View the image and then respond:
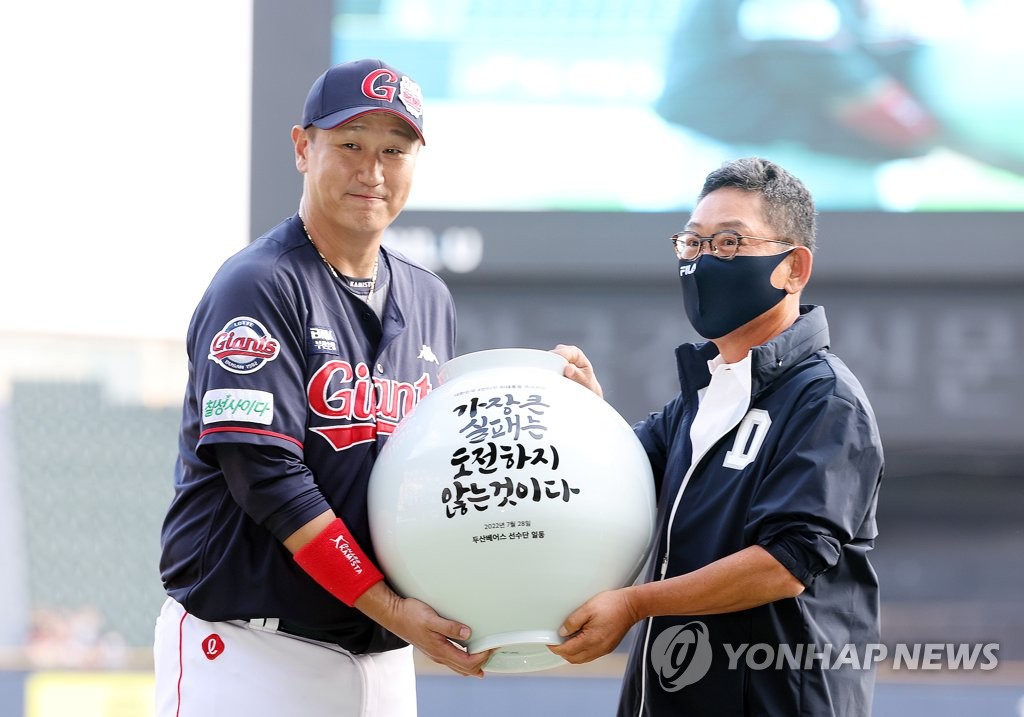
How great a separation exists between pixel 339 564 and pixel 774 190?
96cm

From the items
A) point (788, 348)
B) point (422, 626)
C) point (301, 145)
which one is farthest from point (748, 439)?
point (301, 145)

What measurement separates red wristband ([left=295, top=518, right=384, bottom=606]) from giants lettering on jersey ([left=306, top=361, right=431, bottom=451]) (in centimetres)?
17

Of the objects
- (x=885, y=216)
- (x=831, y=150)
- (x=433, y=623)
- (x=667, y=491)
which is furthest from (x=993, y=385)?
(x=433, y=623)

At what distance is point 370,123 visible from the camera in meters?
2.22

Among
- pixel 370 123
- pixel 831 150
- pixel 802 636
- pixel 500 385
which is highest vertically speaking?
pixel 831 150

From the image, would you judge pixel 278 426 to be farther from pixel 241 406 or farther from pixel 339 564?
pixel 339 564

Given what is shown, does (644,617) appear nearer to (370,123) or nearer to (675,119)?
(370,123)

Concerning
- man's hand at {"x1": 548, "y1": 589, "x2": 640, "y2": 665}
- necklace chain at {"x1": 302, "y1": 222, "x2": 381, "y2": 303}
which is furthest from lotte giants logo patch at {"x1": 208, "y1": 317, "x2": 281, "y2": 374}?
man's hand at {"x1": 548, "y1": 589, "x2": 640, "y2": 665}

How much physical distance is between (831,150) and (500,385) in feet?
15.1

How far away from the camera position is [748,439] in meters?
2.07

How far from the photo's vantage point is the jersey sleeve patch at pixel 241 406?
6.70 ft

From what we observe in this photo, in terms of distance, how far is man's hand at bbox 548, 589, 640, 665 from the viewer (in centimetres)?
195

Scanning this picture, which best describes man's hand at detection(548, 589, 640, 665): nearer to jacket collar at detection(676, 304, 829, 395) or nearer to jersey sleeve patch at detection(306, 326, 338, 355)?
jacket collar at detection(676, 304, 829, 395)
